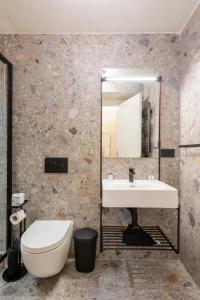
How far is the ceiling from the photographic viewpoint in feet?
5.34

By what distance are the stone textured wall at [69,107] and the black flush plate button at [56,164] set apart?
0.17 ft

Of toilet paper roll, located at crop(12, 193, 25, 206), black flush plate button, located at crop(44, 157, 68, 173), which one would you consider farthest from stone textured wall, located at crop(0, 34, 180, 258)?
toilet paper roll, located at crop(12, 193, 25, 206)

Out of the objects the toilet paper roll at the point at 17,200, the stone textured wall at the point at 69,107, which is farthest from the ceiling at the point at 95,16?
the toilet paper roll at the point at 17,200

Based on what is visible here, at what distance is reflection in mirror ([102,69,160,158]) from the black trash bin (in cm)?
80

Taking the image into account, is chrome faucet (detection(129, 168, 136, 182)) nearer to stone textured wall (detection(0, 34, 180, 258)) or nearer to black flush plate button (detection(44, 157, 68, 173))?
stone textured wall (detection(0, 34, 180, 258))

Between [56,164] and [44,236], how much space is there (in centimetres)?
70

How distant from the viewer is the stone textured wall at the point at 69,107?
206 cm

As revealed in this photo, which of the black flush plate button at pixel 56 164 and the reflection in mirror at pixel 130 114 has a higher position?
the reflection in mirror at pixel 130 114

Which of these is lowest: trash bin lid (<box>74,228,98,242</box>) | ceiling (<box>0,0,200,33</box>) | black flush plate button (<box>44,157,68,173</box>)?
trash bin lid (<box>74,228,98,242</box>)

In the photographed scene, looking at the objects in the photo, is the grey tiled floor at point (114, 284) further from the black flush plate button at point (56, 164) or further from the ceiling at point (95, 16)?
the ceiling at point (95, 16)

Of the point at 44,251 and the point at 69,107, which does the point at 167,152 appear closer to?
the point at 69,107

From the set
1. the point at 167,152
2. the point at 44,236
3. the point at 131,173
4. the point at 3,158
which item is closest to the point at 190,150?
the point at 167,152

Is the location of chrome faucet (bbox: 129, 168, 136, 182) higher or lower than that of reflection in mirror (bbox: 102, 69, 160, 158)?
lower

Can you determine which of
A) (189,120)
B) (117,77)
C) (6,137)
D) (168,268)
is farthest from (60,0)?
(168,268)
